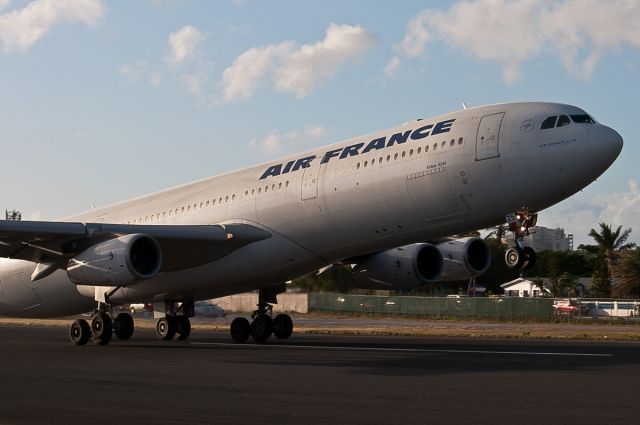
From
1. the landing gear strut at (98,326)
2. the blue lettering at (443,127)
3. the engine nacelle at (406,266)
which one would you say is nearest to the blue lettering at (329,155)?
the blue lettering at (443,127)

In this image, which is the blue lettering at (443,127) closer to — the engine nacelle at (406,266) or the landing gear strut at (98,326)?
the engine nacelle at (406,266)

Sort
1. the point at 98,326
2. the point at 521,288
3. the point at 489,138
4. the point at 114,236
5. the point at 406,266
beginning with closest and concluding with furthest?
the point at 489,138 < the point at 114,236 < the point at 98,326 < the point at 406,266 < the point at 521,288

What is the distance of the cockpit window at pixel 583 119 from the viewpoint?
24703 mm

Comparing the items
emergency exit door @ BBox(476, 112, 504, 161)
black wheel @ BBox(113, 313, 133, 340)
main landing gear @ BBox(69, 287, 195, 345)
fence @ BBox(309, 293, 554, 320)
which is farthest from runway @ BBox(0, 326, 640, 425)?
fence @ BBox(309, 293, 554, 320)

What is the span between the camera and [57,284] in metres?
34.8

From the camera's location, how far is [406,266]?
33.1m

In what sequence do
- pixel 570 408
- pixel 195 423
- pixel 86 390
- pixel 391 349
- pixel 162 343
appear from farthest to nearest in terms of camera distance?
pixel 162 343 → pixel 391 349 → pixel 86 390 → pixel 570 408 → pixel 195 423

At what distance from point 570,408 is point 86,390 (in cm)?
834

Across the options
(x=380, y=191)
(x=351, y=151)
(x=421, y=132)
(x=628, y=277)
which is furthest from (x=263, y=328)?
(x=628, y=277)

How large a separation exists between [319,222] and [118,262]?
6082mm

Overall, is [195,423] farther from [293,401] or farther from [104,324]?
[104,324]

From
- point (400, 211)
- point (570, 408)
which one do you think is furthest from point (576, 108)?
point (570, 408)

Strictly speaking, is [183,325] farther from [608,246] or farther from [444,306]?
[608,246]

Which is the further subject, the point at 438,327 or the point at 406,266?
the point at 438,327
